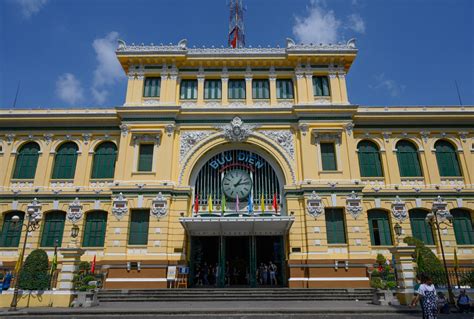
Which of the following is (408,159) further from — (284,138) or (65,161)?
(65,161)

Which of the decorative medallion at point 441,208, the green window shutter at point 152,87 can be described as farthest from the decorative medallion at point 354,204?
the green window shutter at point 152,87

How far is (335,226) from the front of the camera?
73.0ft

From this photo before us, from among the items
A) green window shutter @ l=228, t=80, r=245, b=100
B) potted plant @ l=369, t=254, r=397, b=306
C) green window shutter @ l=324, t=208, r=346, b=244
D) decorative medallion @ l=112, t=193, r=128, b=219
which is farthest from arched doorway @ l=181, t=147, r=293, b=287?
potted plant @ l=369, t=254, r=397, b=306

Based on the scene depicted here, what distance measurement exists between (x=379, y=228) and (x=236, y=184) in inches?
412

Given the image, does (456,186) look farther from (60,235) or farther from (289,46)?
(60,235)

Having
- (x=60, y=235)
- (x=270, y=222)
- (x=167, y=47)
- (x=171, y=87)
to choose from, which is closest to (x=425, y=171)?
(x=270, y=222)

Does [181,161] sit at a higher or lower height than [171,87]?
lower

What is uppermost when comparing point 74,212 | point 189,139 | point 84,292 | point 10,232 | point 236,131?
point 236,131

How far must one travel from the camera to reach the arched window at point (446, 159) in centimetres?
2462

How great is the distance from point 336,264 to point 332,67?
1447 cm

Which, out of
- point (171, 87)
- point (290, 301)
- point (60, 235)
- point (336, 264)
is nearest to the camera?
point (290, 301)

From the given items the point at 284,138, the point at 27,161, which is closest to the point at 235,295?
the point at 284,138

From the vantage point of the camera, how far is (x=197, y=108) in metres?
24.7

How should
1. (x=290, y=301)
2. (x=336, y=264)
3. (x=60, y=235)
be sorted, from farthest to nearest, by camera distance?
(x=60, y=235) < (x=336, y=264) < (x=290, y=301)
